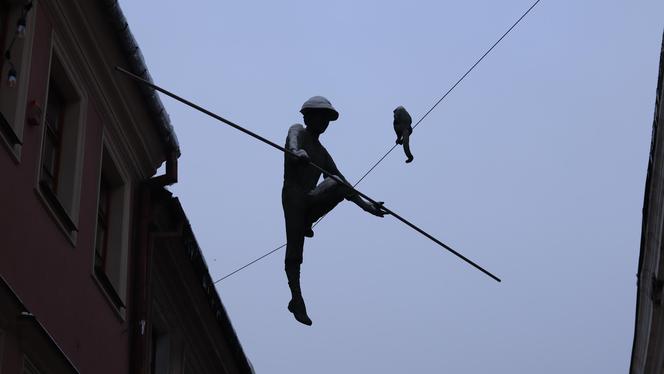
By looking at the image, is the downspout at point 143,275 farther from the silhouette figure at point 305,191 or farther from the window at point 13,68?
the silhouette figure at point 305,191

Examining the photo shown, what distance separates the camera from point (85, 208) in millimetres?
13812

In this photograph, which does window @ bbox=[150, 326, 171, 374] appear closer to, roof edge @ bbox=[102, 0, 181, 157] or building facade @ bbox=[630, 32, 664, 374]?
roof edge @ bbox=[102, 0, 181, 157]

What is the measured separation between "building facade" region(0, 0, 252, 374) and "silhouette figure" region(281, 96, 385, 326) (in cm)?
223

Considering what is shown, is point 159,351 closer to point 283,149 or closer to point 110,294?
point 110,294

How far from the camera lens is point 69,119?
45.1 ft

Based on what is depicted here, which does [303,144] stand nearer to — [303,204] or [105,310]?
[303,204]

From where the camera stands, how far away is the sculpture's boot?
10.9 meters

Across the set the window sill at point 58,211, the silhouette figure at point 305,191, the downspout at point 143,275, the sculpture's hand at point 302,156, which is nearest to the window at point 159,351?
the downspout at point 143,275

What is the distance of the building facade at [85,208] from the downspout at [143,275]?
0.04ft

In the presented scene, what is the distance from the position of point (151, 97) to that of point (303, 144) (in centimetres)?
467

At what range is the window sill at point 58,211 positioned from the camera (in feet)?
40.5

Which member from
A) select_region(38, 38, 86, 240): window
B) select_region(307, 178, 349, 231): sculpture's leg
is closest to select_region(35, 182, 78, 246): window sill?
select_region(38, 38, 86, 240): window

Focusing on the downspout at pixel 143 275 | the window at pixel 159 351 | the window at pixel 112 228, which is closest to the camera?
the window at pixel 112 228

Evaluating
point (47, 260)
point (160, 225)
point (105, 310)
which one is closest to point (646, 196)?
point (160, 225)
